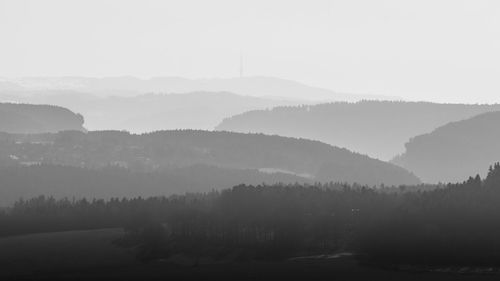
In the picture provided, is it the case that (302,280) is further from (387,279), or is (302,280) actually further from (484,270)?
(484,270)

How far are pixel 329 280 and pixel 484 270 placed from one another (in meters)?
24.9

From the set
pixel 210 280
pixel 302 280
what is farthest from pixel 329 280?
pixel 210 280

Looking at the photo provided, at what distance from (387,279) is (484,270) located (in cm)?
1705

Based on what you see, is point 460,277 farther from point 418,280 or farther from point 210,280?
point 210,280

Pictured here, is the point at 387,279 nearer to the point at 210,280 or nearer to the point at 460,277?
the point at 460,277

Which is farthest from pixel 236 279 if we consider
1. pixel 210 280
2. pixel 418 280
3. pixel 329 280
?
pixel 418 280

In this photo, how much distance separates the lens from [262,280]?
19600 cm

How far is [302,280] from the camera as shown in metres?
195

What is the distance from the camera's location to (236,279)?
199 m

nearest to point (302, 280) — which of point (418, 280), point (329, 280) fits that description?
point (329, 280)

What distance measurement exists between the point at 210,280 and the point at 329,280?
19.4m

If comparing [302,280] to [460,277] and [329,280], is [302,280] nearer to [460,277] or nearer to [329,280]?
[329,280]

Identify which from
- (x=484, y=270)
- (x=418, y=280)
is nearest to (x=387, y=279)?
(x=418, y=280)

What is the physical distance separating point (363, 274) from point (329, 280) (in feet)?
31.0
